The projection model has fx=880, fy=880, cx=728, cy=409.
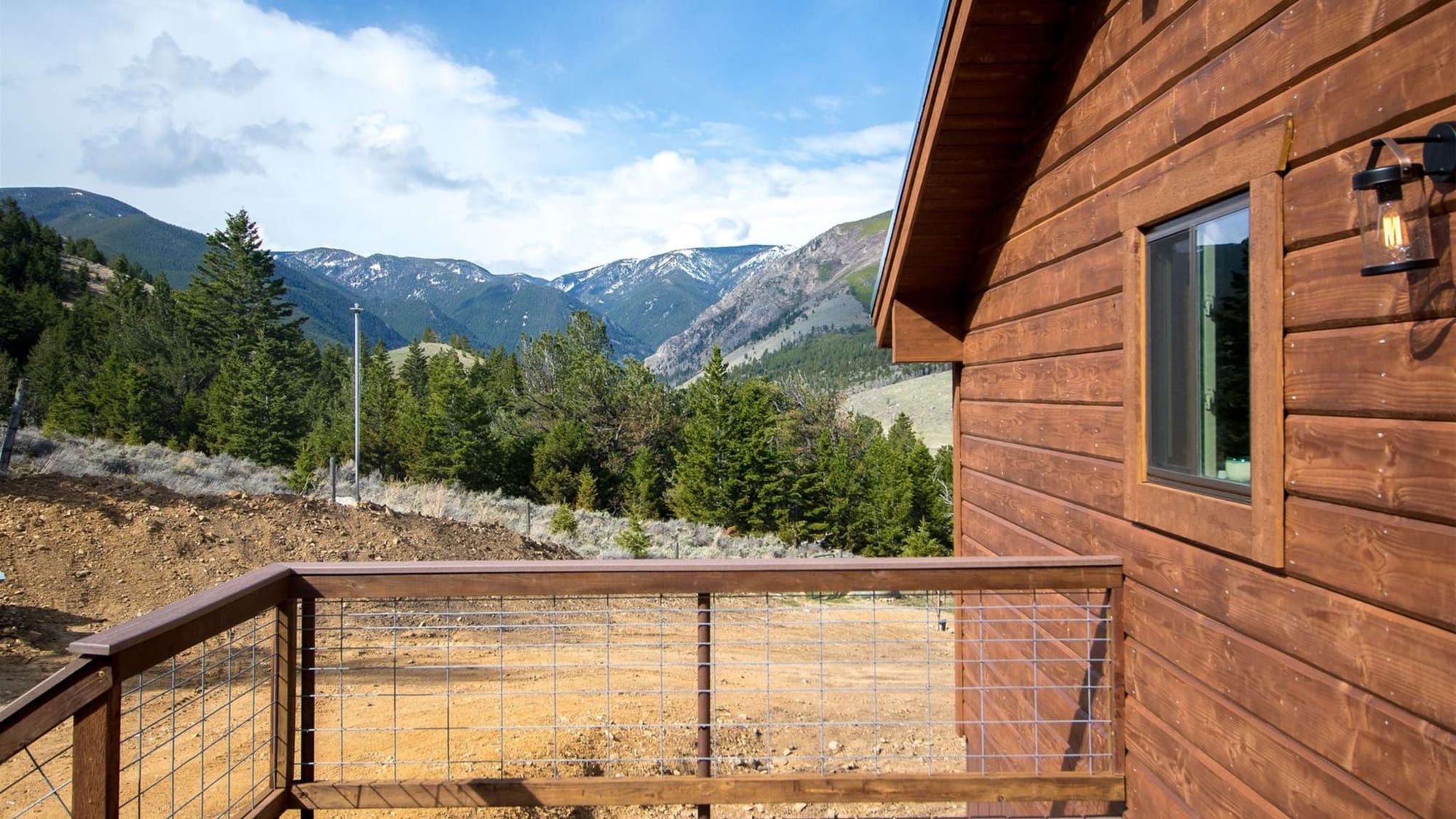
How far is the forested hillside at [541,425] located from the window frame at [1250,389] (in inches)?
1010

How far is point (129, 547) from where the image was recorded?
10320mm

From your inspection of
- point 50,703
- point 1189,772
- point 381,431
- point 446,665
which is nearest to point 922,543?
point 381,431

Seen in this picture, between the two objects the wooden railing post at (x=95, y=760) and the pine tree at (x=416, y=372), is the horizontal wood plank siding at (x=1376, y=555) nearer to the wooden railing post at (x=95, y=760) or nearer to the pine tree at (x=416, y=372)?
the wooden railing post at (x=95, y=760)

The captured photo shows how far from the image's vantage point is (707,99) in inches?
1881

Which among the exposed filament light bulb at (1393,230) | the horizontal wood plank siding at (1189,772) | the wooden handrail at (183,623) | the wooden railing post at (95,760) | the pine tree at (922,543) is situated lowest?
the pine tree at (922,543)

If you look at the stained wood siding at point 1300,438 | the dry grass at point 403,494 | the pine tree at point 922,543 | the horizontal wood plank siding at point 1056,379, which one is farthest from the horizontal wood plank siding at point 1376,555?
the pine tree at point 922,543

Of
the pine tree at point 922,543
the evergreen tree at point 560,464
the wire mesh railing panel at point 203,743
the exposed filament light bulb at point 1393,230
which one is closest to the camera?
Result: the exposed filament light bulb at point 1393,230

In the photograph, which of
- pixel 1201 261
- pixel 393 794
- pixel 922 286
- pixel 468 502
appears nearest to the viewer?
pixel 1201 261

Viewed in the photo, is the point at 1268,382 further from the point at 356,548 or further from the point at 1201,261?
the point at 356,548

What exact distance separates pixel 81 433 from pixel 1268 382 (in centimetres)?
4404

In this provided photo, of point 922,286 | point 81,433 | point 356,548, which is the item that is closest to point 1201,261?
point 922,286

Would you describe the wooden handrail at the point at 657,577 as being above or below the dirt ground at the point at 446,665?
above

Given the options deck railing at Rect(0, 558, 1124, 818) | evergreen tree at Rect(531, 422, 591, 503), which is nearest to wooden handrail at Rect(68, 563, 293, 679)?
deck railing at Rect(0, 558, 1124, 818)

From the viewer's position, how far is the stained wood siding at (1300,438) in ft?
5.82
